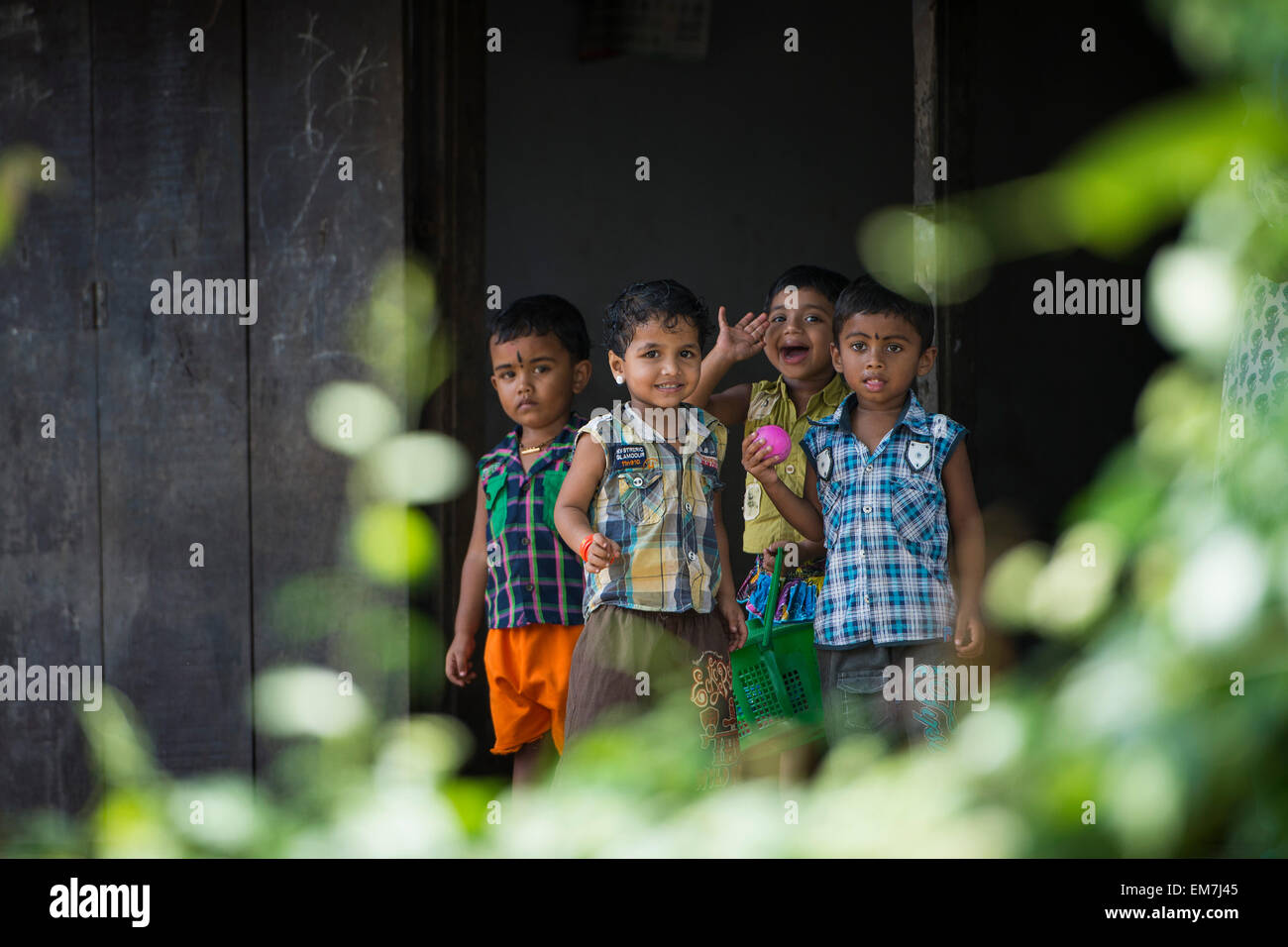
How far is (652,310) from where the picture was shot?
9.50ft

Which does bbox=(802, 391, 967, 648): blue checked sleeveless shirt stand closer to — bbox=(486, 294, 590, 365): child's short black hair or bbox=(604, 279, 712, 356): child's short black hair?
bbox=(604, 279, 712, 356): child's short black hair

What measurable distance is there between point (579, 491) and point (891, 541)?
738 millimetres

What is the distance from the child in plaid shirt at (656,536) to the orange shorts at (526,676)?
22cm

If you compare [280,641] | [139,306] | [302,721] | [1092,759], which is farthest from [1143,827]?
[139,306]

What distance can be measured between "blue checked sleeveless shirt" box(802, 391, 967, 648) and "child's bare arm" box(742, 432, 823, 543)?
0.05 m

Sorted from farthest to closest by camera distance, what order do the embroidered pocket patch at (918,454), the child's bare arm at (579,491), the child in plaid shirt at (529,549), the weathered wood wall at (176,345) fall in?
the weathered wood wall at (176,345)
the child in plaid shirt at (529,549)
the embroidered pocket patch at (918,454)
the child's bare arm at (579,491)

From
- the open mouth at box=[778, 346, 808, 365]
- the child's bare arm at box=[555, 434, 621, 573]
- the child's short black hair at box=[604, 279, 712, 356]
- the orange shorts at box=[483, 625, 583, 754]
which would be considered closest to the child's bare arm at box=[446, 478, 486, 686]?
the orange shorts at box=[483, 625, 583, 754]

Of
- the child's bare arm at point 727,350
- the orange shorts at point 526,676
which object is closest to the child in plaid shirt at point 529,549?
the orange shorts at point 526,676

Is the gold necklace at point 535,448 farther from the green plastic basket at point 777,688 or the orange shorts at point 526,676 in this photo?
the green plastic basket at point 777,688

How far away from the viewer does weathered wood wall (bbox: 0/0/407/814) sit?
339 centimetres

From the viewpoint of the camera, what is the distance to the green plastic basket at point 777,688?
10.2 feet

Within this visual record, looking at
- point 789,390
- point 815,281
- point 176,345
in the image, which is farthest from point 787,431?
point 176,345

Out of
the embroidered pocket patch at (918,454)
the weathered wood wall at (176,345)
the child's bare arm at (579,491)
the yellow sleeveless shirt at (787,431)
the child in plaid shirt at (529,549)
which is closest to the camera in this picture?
the child's bare arm at (579,491)

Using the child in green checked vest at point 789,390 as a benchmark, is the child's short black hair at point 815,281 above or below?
above
